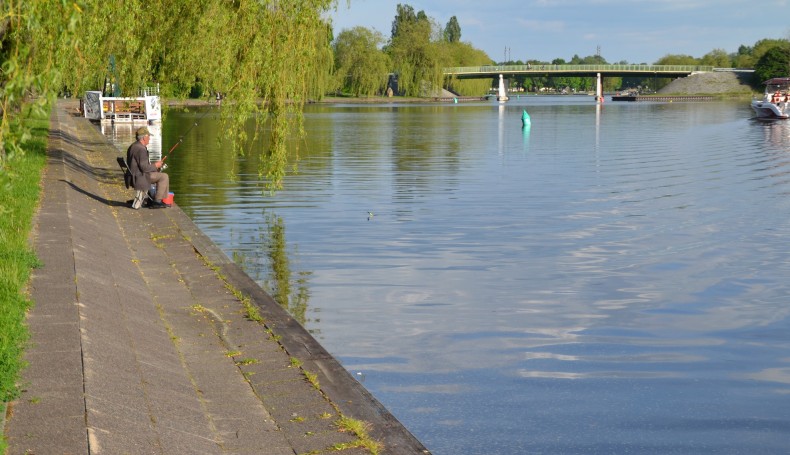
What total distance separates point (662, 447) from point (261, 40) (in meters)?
10.9

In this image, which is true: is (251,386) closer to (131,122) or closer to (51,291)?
(51,291)

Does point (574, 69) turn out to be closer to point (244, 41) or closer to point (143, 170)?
point (143, 170)

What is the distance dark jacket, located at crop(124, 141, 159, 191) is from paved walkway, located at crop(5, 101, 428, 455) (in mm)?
4661

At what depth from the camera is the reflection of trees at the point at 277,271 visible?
14195mm

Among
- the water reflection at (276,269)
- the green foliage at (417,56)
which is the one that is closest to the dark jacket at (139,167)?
the water reflection at (276,269)

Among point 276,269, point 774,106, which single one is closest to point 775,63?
point 774,106

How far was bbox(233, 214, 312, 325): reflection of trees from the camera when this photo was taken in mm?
14195

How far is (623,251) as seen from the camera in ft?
60.4

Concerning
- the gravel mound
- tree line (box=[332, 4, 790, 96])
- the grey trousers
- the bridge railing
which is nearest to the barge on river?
the grey trousers

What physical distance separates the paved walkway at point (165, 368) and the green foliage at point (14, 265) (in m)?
0.13

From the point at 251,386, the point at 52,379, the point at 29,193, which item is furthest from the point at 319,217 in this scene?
the point at 52,379

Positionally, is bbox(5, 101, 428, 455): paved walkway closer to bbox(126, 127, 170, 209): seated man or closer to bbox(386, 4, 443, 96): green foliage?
bbox(126, 127, 170, 209): seated man

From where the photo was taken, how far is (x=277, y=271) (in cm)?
1641

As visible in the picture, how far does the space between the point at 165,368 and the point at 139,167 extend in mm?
11072
